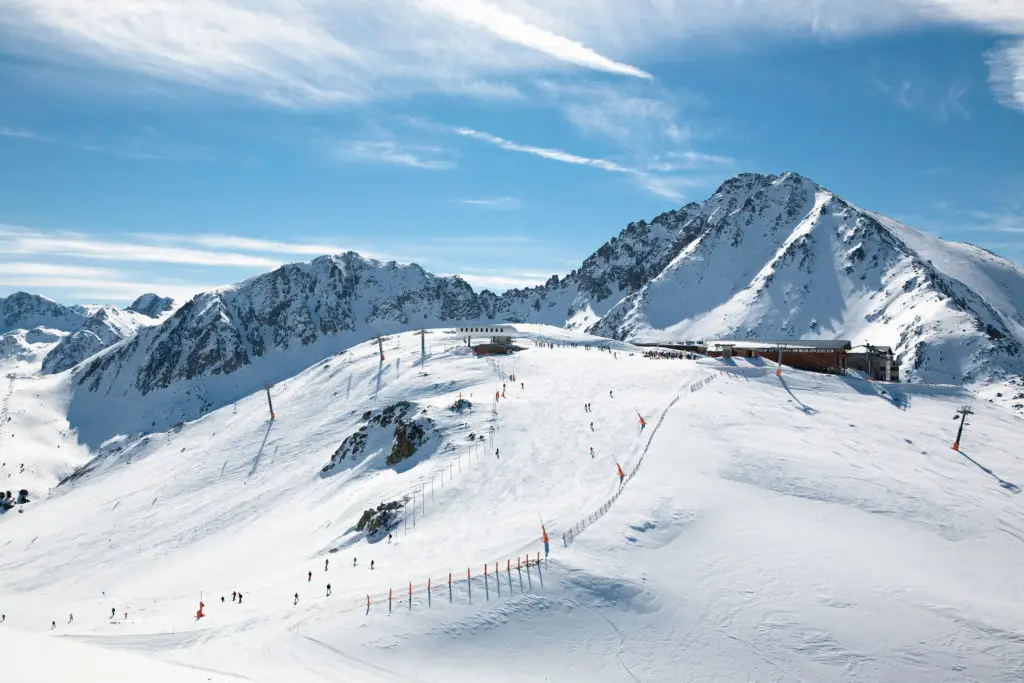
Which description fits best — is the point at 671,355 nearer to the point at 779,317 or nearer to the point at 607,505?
the point at 607,505

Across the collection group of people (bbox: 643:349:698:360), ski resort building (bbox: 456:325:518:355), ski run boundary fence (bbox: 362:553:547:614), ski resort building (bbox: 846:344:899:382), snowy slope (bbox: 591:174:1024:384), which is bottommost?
ski run boundary fence (bbox: 362:553:547:614)

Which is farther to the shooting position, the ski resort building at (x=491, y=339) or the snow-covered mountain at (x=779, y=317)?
the snow-covered mountain at (x=779, y=317)

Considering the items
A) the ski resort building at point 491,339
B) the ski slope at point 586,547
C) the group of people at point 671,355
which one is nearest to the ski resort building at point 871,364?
the ski slope at point 586,547

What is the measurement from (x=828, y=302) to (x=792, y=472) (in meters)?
142

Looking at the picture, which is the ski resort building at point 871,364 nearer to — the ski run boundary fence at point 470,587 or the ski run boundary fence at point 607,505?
the ski run boundary fence at point 607,505

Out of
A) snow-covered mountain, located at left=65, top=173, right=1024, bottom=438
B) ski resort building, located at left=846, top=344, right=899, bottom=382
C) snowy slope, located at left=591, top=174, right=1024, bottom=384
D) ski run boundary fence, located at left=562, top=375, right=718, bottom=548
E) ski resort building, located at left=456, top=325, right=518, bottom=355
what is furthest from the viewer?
snow-covered mountain, located at left=65, top=173, right=1024, bottom=438

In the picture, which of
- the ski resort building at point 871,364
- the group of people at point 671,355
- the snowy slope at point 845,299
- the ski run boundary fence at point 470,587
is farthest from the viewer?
the snowy slope at point 845,299

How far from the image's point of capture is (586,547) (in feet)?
83.5

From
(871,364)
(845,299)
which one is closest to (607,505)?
(871,364)

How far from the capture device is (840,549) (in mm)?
25875

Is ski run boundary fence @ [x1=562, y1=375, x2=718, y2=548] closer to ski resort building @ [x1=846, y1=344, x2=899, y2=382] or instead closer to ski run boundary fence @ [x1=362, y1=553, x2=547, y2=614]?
ski run boundary fence @ [x1=362, y1=553, x2=547, y2=614]

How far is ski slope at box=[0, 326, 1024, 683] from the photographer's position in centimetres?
1994

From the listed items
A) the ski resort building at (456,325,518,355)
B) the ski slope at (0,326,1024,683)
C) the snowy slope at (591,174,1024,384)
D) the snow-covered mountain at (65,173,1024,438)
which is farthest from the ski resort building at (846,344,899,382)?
the snow-covered mountain at (65,173,1024,438)

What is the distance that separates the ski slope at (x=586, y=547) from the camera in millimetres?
19938
